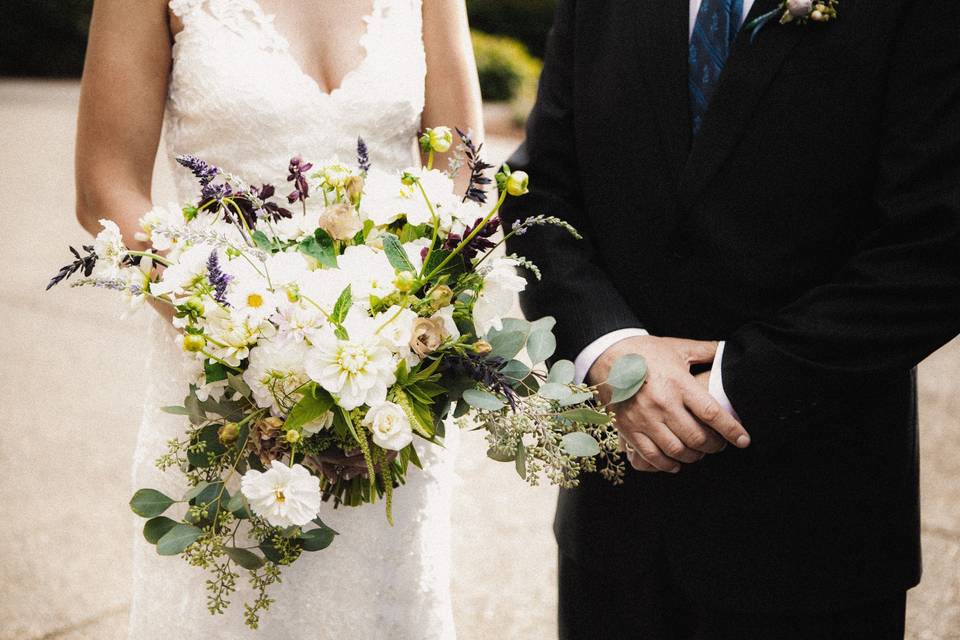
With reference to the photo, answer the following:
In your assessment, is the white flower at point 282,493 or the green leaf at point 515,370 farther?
the green leaf at point 515,370

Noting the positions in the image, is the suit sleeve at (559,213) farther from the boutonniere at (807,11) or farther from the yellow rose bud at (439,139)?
the boutonniere at (807,11)

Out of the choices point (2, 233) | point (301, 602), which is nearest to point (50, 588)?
point (301, 602)

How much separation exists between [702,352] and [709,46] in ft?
2.00

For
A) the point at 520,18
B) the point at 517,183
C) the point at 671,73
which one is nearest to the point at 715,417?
the point at 517,183

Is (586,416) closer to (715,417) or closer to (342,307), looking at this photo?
(715,417)

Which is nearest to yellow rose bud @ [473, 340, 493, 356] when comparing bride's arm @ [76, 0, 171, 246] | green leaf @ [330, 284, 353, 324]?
green leaf @ [330, 284, 353, 324]

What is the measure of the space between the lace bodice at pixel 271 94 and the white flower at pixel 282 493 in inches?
43.6

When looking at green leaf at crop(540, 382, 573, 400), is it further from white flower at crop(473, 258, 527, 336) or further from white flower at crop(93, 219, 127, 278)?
white flower at crop(93, 219, 127, 278)

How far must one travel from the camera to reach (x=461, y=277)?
5.35ft

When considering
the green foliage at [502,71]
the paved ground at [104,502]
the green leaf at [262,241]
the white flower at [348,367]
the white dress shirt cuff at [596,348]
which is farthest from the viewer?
the green foliage at [502,71]

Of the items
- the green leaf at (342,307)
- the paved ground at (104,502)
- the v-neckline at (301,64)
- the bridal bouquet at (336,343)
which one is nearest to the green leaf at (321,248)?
the bridal bouquet at (336,343)

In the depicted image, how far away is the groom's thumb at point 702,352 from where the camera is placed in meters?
1.84

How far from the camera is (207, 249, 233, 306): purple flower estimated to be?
1503 millimetres

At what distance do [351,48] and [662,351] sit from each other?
47.7 inches
